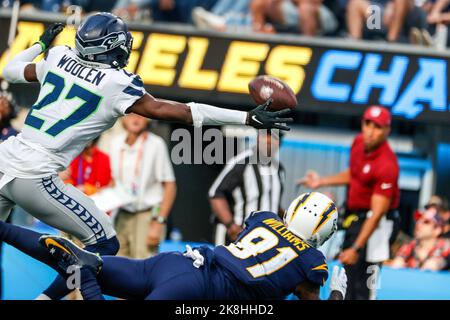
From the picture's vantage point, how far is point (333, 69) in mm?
13117

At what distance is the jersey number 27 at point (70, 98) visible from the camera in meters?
7.89

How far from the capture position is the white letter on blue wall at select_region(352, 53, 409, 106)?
42.9 feet

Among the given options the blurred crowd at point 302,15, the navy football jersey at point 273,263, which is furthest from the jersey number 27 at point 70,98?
the blurred crowd at point 302,15

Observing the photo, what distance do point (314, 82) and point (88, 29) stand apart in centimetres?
548

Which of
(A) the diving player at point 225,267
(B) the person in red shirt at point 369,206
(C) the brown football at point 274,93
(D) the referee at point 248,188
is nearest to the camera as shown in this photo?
(A) the diving player at point 225,267

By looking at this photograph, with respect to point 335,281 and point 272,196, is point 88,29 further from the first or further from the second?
point 272,196

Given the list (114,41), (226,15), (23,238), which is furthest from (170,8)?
(23,238)

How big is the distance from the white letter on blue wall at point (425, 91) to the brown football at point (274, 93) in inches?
190

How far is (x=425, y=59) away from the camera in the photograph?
13.1m

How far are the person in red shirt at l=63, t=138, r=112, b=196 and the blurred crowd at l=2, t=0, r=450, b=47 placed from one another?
9.01 ft

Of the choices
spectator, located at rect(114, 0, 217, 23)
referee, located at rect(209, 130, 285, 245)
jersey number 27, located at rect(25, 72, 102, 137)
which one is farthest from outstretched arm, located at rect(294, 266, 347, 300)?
spectator, located at rect(114, 0, 217, 23)

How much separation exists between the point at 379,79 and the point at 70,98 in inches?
229

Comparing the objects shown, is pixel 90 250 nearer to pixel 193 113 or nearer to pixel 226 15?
pixel 193 113

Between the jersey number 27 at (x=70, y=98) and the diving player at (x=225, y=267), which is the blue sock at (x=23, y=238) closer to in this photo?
the diving player at (x=225, y=267)
